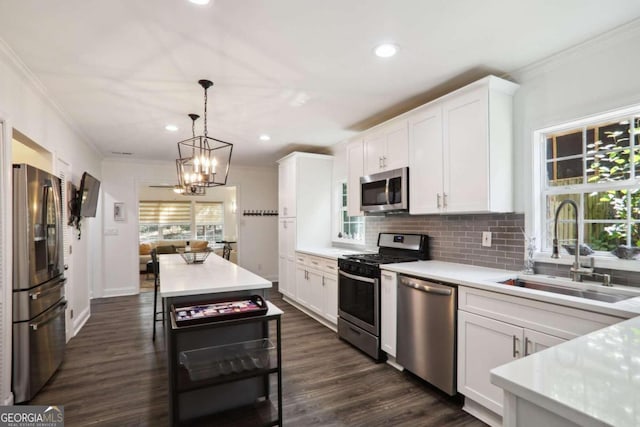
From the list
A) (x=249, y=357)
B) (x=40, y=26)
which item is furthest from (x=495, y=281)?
(x=40, y=26)

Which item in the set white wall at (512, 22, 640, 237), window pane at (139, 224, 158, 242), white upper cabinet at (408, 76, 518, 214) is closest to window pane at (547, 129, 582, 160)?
white wall at (512, 22, 640, 237)

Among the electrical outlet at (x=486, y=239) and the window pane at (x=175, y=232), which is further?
the window pane at (x=175, y=232)

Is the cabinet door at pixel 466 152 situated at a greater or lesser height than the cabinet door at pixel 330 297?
greater

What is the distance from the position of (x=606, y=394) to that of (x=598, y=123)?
7.10ft

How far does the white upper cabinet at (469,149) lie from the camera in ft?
8.09

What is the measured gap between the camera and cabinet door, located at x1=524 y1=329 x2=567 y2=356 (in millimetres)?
1770

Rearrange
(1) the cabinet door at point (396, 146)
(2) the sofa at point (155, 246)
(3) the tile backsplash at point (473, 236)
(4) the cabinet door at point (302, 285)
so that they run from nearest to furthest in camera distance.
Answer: (3) the tile backsplash at point (473, 236)
(1) the cabinet door at point (396, 146)
(4) the cabinet door at point (302, 285)
(2) the sofa at point (155, 246)

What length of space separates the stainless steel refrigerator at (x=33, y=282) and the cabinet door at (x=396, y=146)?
302 cm

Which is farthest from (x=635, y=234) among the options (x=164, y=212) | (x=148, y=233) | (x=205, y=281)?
(x=148, y=233)

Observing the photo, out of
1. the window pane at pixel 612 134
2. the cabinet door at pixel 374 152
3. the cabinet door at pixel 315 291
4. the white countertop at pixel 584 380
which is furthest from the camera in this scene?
the cabinet door at pixel 315 291

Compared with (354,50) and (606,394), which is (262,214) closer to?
(354,50)

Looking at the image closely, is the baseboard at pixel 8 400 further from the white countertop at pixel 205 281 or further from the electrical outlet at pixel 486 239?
the electrical outlet at pixel 486 239

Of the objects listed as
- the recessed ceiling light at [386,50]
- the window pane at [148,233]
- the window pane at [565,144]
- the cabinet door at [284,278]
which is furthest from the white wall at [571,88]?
the window pane at [148,233]

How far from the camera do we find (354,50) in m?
2.23
